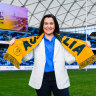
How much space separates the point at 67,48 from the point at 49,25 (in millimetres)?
482

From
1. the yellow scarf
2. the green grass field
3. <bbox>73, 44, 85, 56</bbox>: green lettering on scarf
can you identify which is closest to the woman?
the yellow scarf

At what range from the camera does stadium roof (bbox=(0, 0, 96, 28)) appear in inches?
1622

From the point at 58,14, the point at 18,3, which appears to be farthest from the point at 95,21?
the point at 18,3

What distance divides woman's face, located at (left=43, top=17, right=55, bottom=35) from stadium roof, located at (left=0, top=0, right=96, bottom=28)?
3585 centimetres

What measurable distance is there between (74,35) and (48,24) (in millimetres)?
52984

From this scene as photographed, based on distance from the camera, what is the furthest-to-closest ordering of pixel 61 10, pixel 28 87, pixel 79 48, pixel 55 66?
pixel 61 10, pixel 28 87, pixel 79 48, pixel 55 66

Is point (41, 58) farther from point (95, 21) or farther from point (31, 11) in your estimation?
point (95, 21)

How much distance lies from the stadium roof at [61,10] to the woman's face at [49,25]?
35.8 metres

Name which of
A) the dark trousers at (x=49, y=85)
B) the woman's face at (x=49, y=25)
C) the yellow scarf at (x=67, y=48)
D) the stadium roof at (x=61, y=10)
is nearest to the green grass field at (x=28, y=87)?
the yellow scarf at (x=67, y=48)

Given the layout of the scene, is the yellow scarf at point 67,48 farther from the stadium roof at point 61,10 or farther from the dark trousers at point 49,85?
the stadium roof at point 61,10

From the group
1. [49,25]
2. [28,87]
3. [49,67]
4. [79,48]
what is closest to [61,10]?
[28,87]

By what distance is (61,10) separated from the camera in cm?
4509

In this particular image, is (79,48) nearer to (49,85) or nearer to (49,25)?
(49,25)

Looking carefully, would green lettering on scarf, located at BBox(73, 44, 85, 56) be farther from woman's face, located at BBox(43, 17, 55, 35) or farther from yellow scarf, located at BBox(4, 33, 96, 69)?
woman's face, located at BBox(43, 17, 55, 35)
